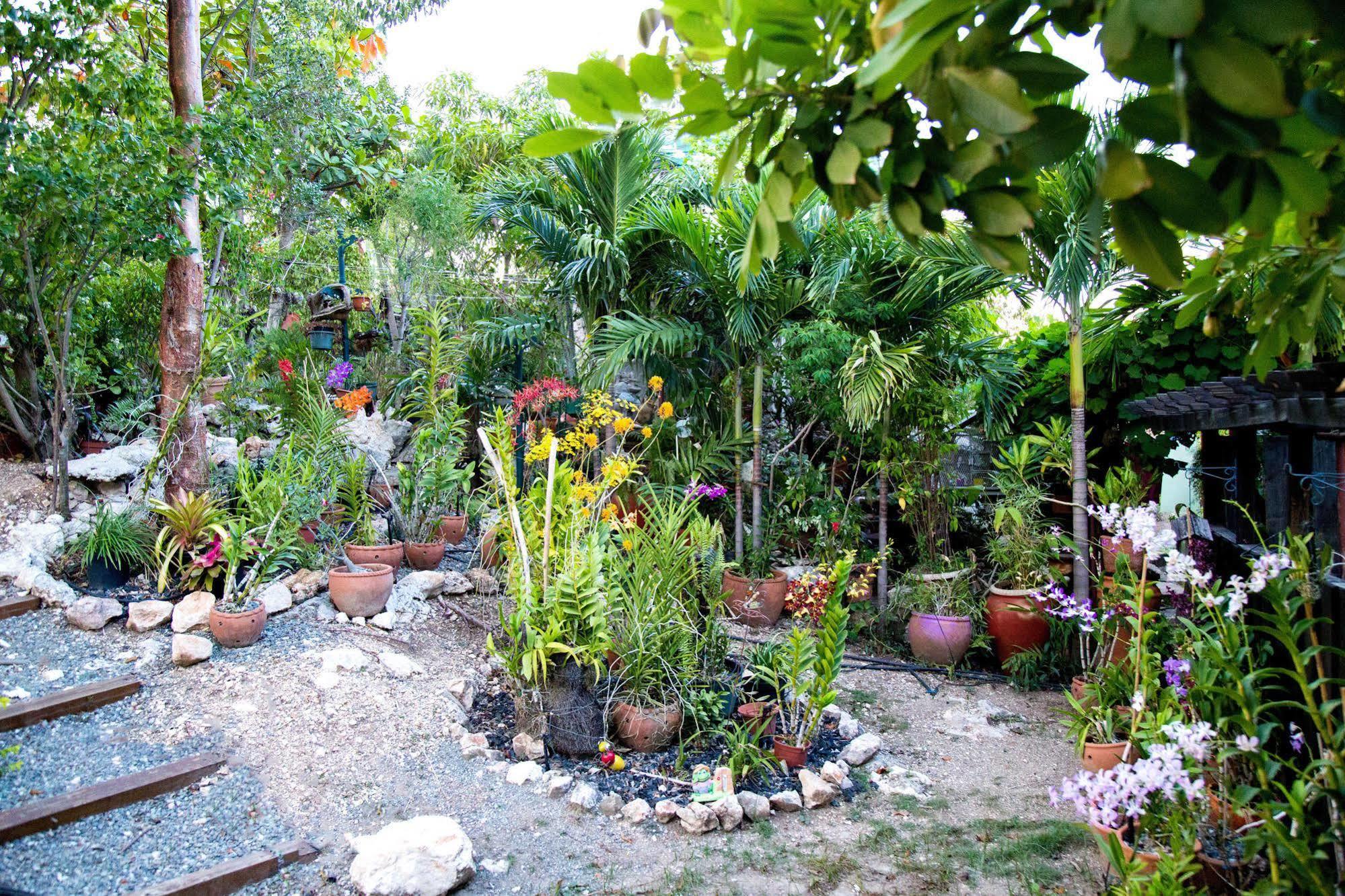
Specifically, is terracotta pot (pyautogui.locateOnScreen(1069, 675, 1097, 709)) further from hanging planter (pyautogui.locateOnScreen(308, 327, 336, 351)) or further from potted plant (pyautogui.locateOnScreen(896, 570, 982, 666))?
hanging planter (pyautogui.locateOnScreen(308, 327, 336, 351))

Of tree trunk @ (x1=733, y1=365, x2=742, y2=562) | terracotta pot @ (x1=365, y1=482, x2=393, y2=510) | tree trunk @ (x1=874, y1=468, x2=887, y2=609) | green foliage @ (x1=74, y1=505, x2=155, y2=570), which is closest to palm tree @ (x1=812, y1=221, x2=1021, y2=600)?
tree trunk @ (x1=874, y1=468, x2=887, y2=609)

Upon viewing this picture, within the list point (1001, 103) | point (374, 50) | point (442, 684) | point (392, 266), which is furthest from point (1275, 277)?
point (374, 50)

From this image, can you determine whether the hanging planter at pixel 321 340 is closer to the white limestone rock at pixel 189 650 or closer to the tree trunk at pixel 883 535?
the white limestone rock at pixel 189 650

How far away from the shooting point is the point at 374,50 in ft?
37.1

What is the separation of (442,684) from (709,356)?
320cm

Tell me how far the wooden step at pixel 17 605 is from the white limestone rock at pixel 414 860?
2494 mm

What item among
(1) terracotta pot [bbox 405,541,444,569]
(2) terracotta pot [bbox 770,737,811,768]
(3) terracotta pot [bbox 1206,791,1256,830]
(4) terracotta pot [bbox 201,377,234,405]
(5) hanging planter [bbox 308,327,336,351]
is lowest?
(2) terracotta pot [bbox 770,737,811,768]

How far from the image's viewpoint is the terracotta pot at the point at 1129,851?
1938mm

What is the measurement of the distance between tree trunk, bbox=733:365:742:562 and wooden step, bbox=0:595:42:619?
371 centimetres

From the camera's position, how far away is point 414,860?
7.07 feet

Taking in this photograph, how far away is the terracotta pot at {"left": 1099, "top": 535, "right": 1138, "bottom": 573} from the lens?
3678mm

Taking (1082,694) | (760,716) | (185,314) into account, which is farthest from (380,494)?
Answer: (1082,694)

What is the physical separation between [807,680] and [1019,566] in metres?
1.82

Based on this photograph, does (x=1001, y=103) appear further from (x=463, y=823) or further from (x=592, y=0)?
(x=592, y=0)
